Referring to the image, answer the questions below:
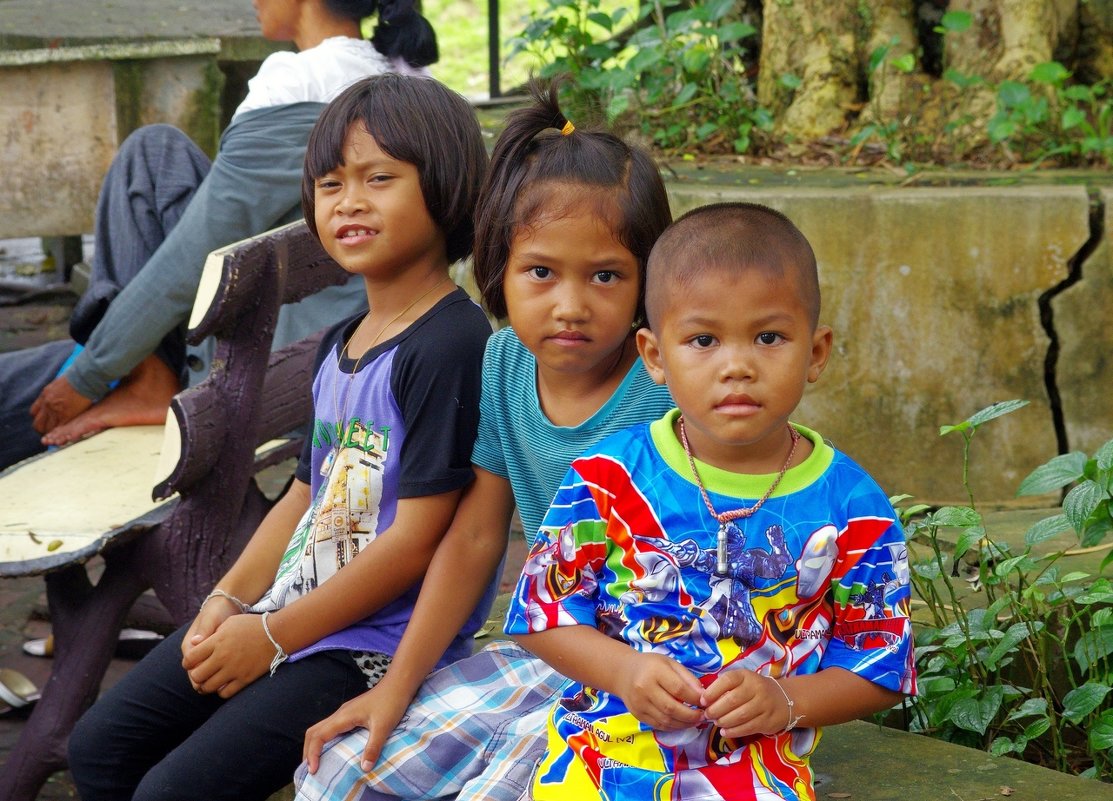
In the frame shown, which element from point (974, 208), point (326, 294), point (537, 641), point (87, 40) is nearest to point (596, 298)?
point (537, 641)

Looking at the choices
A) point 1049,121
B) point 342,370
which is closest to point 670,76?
point 1049,121

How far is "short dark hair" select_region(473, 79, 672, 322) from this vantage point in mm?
1797

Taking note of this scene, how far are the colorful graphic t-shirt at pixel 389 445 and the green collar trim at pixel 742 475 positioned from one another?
0.44 meters

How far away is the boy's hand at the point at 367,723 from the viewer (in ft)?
6.05

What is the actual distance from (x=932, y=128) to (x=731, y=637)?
321 cm

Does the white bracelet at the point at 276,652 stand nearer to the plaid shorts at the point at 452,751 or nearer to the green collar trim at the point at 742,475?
the plaid shorts at the point at 452,751

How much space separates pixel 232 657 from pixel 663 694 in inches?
31.1

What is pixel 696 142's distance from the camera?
4488 mm

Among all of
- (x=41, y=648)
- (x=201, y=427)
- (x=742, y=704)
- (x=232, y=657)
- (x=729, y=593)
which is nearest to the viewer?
(x=742, y=704)

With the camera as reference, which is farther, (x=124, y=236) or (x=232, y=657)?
(x=124, y=236)

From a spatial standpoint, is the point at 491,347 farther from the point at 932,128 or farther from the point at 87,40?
the point at 87,40

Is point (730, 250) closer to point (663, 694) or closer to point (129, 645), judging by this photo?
point (663, 694)

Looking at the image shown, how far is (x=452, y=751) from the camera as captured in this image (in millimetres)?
1864

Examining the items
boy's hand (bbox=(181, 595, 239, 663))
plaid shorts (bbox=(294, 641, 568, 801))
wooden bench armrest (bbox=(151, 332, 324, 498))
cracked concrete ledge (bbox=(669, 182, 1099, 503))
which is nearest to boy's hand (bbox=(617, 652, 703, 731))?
plaid shorts (bbox=(294, 641, 568, 801))
